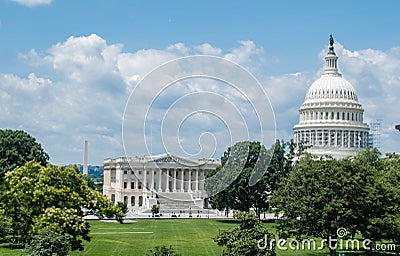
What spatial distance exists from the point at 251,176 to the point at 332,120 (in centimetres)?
5630

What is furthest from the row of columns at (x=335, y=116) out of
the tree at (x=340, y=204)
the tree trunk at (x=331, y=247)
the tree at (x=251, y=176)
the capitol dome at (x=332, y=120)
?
the tree trunk at (x=331, y=247)

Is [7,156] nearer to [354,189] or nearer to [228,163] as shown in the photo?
[228,163]

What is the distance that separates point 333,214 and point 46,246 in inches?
664

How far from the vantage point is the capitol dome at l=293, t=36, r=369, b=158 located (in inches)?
4843

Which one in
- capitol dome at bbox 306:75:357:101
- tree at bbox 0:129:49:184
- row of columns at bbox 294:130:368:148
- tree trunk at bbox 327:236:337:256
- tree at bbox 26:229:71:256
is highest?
capitol dome at bbox 306:75:357:101

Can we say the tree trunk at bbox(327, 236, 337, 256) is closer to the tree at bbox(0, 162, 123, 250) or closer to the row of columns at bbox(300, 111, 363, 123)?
the tree at bbox(0, 162, 123, 250)

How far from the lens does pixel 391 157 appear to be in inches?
2512

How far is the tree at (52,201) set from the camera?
94.3ft

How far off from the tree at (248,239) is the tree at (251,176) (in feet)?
145

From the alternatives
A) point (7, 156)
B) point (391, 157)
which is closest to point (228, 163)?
point (391, 157)

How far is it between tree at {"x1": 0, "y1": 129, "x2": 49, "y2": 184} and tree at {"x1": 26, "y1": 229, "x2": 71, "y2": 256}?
143ft

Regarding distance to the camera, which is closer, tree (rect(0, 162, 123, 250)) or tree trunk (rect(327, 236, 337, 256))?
tree (rect(0, 162, 123, 250))

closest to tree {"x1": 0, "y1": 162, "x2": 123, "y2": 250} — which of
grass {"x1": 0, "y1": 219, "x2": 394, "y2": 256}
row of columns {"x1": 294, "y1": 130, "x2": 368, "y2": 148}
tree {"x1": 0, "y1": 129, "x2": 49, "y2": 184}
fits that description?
grass {"x1": 0, "y1": 219, "x2": 394, "y2": 256}

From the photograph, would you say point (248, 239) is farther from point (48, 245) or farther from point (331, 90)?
point (331, 90)
